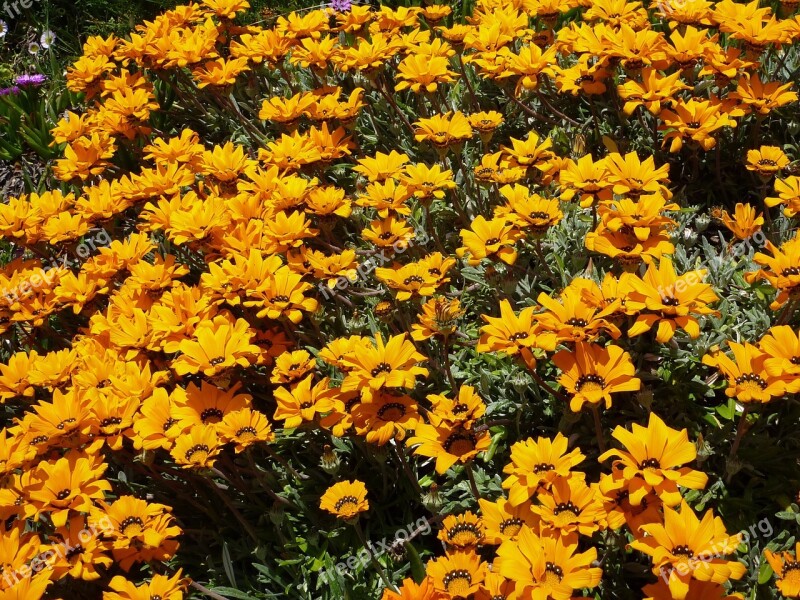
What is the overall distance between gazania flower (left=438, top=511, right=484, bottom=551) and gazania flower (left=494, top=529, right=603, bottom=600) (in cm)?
13

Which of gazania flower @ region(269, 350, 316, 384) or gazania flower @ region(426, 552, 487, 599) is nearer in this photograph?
gazania flower @ region(426, 552, 487, 599)

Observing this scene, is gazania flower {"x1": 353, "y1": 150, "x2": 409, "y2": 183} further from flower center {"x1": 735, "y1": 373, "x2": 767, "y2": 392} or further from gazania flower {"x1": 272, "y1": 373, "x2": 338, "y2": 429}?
flower center {"x1": 735, "y1": 373, "x2": 767, "y2": 392}

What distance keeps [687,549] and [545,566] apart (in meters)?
0.34

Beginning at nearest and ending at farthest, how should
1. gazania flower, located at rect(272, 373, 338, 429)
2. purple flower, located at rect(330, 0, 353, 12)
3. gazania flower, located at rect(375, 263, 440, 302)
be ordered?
gazania flower, located at rect(272, 373, 338, 429) < gazania flower, located at rect(375, 263, 440, 302) < purple flower, located at rect(330, 0, 353, 12)

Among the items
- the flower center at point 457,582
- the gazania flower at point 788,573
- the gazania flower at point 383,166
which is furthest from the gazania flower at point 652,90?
the flower center at point 457,582

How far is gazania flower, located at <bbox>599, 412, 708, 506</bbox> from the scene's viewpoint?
183cm

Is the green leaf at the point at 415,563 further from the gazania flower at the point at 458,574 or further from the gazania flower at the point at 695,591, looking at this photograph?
the gazania flower at the point at 695,591

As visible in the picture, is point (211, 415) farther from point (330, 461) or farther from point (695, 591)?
point (695, 591)

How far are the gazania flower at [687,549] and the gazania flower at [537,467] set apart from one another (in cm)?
28

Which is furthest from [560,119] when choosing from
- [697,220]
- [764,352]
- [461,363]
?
[764,352]

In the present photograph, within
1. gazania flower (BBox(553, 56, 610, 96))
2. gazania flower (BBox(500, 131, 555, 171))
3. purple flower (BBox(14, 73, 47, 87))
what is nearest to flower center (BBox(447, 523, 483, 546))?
gazania flower (BBox(500, 131, 555, 171))

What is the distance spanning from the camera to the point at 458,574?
6.19 ft

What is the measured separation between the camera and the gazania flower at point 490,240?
2627mm

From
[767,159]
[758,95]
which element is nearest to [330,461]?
[767,159]
